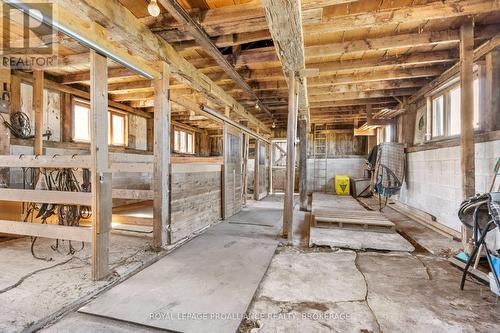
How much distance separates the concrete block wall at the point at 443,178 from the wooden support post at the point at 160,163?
3.92 m

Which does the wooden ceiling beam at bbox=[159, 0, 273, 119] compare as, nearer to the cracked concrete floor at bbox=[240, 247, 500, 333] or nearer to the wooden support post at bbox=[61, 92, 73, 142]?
the cracked concrete floor at bbox=[240, 247, 500, 333]

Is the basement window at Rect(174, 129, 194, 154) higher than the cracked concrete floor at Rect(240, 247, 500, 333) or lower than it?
higher

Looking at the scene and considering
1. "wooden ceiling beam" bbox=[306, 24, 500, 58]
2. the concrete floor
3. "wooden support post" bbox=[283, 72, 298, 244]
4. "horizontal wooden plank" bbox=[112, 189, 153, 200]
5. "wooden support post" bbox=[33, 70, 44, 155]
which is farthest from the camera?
"wooden support post" bbox=[33, 70, 44, 155]

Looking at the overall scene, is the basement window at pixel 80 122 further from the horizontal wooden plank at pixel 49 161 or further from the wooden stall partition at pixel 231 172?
the wooden stall partition at pixel 231 172

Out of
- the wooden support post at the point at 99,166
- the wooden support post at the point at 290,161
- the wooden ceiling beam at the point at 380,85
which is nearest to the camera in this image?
the wooden support post at the point at 99,166

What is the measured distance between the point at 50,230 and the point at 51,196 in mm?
329

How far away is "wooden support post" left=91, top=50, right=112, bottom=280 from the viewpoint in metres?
2.12

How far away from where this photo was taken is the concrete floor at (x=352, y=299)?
1.57 m

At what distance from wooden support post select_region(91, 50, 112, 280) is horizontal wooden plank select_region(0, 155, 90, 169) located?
0.41ft

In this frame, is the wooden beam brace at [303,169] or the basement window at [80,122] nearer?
the basement window at [80,122]

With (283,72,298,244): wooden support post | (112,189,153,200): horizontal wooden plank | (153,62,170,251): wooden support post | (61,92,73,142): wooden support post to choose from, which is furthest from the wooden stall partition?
(61,92,73,142): wooden support post

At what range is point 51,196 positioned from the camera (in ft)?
7.53

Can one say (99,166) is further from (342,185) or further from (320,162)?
(320,162)

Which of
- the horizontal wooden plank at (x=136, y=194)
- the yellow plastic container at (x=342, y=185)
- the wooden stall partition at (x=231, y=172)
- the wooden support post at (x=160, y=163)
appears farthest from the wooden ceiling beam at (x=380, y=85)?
the yellow plastic container at (x=342, y=185)
